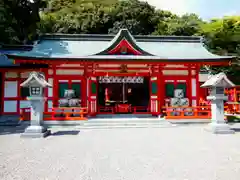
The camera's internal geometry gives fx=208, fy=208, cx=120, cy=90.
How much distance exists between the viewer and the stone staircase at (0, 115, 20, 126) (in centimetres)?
1211

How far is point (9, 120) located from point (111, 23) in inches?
1147

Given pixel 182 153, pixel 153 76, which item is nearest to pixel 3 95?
pixel 153 76

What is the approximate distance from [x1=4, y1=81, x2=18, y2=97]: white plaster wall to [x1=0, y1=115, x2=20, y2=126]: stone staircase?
1498mm

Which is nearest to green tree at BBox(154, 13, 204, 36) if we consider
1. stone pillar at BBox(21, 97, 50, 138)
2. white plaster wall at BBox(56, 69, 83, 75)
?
white plaster wall at BBox(56, 69, 83, 75)

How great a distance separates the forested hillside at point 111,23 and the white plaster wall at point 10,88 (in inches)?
452

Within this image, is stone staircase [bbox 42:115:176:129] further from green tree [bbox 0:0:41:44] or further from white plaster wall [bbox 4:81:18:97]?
green tree [bbox 0:0:41:44]

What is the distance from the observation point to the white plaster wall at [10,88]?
1420 cm

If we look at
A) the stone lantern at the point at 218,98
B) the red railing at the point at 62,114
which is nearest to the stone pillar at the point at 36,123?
the red railing at the point at 62,114

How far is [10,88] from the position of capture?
1424 cm

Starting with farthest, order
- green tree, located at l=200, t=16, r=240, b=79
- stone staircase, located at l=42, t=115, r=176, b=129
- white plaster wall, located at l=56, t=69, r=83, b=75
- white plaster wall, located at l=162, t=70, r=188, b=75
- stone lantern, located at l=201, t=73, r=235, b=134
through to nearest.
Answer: green tree, located at l=200, t=16, r=240, b=79 < white plaster wall, located at l=162, t=70, r=188, b=75 < white plaster wall, located at l=56, t=69, r=83, b=75 < stone staircase, located at l=42, t=115, r=176, b=129 < stone lantern, located at l=201, t=73, r=235, b=134

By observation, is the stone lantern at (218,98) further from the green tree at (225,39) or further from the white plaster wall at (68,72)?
the green tree at (225,39)

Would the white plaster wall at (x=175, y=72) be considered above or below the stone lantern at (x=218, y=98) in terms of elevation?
above

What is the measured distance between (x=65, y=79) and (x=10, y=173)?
9883 mm

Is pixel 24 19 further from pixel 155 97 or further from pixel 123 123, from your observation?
pixel 123 123
